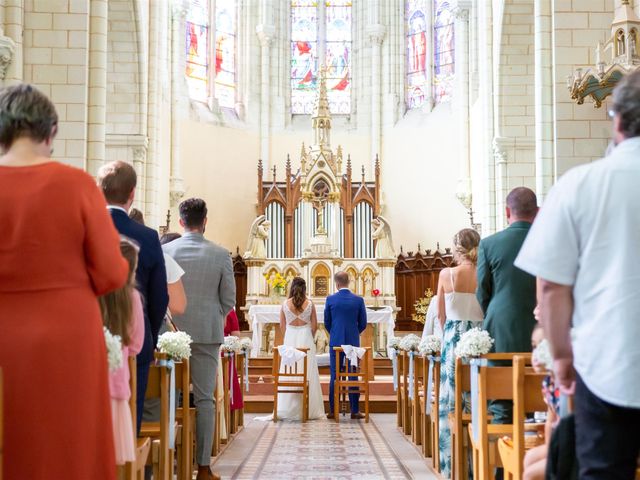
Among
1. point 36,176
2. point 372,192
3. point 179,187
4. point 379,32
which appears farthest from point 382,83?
point 36,176

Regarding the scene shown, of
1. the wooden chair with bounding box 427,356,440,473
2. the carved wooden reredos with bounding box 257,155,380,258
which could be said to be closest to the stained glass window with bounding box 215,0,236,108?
the carved wooden reredos with bounding box 257,155,380,258

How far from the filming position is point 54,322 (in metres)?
3.21

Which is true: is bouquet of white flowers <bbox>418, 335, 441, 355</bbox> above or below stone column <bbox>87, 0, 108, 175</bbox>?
below

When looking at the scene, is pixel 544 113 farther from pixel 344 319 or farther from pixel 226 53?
pixel 226 53

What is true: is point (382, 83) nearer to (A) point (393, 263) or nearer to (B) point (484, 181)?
(A) point (393, 263)

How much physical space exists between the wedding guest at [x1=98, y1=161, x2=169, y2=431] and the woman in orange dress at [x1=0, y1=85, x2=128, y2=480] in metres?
1.72

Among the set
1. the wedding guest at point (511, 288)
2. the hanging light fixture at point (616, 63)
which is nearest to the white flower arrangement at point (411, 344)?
the hanging light fixture at point (616, 63)

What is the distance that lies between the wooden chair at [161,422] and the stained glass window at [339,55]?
64.1 feet

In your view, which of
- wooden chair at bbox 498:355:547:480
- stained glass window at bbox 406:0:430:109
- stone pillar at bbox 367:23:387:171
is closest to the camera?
wooden chair at bbox 498:355:547:480

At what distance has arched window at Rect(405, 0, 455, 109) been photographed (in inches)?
917

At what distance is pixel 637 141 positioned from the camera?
9.87 ft

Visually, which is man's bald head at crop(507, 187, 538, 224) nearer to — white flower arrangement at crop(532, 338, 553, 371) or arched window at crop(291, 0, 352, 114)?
white flower arrangement at crop(532, 338, 553, 371)

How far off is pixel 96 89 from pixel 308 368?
416 cm

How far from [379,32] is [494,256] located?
61.1 feet
